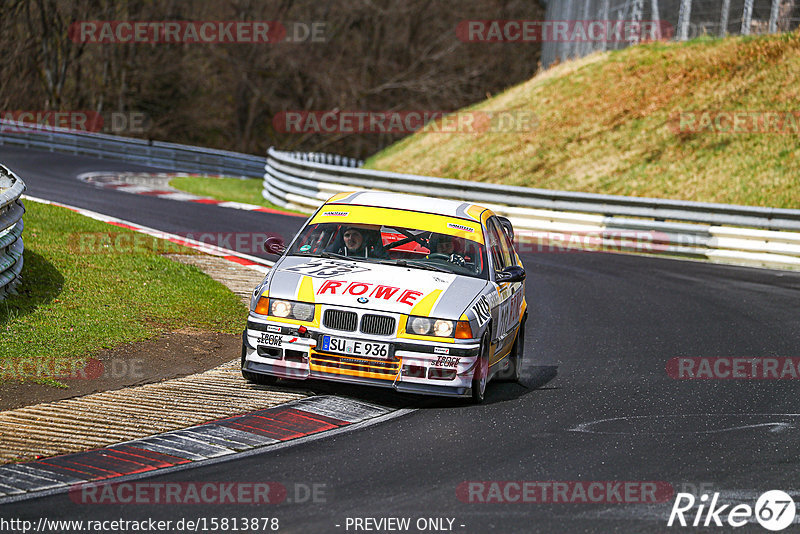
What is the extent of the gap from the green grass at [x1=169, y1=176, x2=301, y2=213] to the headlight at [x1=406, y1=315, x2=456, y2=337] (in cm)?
1650

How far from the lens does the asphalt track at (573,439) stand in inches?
231

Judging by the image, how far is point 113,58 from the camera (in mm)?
51000

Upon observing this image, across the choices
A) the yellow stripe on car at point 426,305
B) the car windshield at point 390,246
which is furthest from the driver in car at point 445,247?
the yellow stripe on car at point 426,305

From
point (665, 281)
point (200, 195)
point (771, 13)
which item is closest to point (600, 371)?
point (665, 281)

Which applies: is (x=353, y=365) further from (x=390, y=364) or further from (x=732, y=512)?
(x=732, y=512)

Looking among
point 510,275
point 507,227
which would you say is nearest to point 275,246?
point 510,275

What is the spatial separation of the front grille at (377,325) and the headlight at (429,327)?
0.46 feet

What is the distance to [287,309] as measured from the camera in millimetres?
8469

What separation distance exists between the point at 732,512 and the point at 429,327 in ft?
9.59

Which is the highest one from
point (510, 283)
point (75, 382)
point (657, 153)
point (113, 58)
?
point (113, 58)

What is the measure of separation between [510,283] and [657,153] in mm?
18604

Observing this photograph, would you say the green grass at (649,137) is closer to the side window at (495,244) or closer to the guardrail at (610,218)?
the guardrail at (610,218)

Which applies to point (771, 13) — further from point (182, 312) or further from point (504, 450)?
point (504, 450)

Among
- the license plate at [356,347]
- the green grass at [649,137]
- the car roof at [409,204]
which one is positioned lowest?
the license plate at [356,347]
